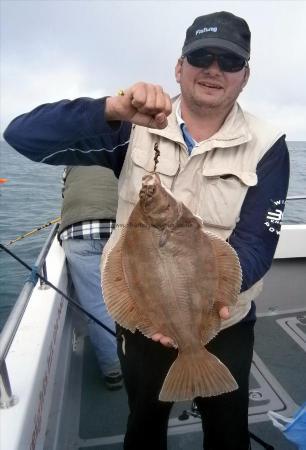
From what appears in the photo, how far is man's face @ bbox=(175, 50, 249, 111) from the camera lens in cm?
200

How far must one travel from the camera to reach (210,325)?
1.91 m

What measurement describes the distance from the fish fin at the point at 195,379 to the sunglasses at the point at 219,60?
1.41m

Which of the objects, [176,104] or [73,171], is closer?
[176,104]

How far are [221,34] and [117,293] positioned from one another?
136 centimetres

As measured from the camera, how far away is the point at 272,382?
3686mm

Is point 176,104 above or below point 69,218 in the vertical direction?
above

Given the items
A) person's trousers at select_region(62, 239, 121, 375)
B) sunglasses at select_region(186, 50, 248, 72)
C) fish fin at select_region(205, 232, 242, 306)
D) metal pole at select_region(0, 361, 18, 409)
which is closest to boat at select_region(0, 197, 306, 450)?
metal pole at select_region(0, 361, 18, 409)

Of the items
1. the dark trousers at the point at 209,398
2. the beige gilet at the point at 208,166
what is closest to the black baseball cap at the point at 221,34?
the beige gilet at the point at 208,166

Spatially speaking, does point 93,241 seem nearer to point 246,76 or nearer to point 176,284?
point 176,284

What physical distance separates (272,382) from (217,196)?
240 cm

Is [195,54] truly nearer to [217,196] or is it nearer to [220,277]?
[217,196]

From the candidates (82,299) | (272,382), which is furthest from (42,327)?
(272,382)

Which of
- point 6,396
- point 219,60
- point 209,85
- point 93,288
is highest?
point 219,60

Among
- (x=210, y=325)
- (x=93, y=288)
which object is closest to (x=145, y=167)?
(x=210, y=325)
